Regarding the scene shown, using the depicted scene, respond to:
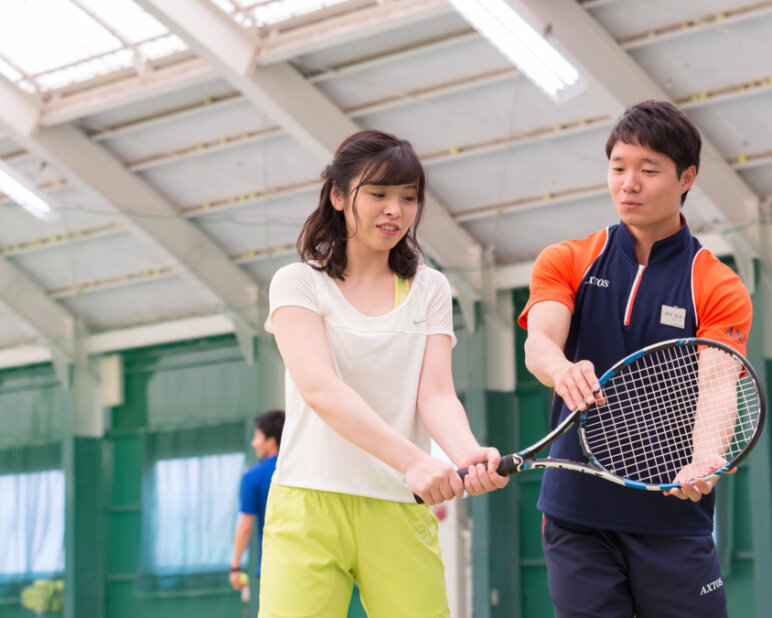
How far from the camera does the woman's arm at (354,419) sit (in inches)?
86.4

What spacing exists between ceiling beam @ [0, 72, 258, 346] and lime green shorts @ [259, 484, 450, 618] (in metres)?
5.65

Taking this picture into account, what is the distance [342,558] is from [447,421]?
0.35m

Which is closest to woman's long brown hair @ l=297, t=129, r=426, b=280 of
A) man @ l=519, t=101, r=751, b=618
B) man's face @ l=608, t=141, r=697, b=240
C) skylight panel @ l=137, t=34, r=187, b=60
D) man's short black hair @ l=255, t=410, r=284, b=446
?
man @ l=519, t=101, r=751, b=618

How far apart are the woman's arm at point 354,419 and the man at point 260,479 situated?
123 inches

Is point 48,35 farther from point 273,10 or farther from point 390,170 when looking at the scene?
point 390,170

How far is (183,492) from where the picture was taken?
758 centimetres

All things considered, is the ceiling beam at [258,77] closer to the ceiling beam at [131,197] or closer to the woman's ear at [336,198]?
the ceiling beam at [131,197]

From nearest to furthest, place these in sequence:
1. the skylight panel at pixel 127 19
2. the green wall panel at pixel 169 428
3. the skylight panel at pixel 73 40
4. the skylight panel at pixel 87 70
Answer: the green wall panel at pixel 169 428, the skylight panel at pixel 127 19, the skylight panel at pixel 73 40, the skylight panel at pixel 87 70

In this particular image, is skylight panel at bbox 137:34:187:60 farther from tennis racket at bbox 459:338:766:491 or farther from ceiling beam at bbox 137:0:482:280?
tennis racket at bbox 459:338:766:491

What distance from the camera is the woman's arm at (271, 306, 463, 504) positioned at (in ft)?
7.20

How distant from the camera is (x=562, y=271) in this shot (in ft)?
8.29

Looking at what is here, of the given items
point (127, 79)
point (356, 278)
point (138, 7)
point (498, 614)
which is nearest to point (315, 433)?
point (356, 278)

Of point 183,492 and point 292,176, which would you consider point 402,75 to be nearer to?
point 292,176

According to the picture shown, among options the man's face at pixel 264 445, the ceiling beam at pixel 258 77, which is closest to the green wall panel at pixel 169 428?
the man's face at pixel 264 445
